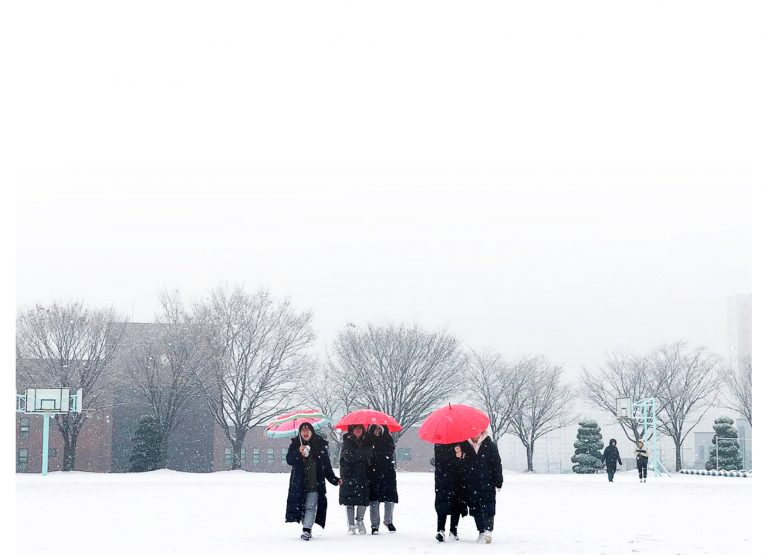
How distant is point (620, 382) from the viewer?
6631cm

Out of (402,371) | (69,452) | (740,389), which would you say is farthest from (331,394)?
(740,389)

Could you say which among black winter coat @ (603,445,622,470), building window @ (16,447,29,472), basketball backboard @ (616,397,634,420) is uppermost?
basketball backboard @ (616,397,634,420)

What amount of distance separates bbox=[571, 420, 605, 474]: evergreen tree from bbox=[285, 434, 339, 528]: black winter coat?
40732 millimetres

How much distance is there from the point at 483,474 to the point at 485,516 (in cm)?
51

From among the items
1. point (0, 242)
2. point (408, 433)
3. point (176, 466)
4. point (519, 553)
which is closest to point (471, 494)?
point (519, 553)

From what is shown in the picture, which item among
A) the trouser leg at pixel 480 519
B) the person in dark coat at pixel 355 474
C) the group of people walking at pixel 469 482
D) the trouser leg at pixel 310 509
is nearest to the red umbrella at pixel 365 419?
→ the person in dark coat at pixel 355 474

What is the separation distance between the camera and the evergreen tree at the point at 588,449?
5319 cm

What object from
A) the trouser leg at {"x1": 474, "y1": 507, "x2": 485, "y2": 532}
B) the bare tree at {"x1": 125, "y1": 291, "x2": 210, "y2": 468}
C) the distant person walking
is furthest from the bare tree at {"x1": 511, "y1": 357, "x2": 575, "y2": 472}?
the trouser leg at {"x1": 474, "y1": 507, "x2": 485, "y2": 532}

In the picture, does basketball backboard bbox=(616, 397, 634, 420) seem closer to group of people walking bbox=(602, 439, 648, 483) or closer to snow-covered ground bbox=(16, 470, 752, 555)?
group of people walking bbox=(602, 439, 648, 483)

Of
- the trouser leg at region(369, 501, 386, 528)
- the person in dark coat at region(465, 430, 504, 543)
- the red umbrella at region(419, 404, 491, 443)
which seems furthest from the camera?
the trouser leg at region(369, 501, 386, 528)

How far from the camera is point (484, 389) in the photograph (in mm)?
65812

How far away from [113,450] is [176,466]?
3.56 meters

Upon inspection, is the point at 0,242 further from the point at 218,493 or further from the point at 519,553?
the point at 218,493

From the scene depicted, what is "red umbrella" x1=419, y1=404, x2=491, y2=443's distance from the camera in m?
13.2
